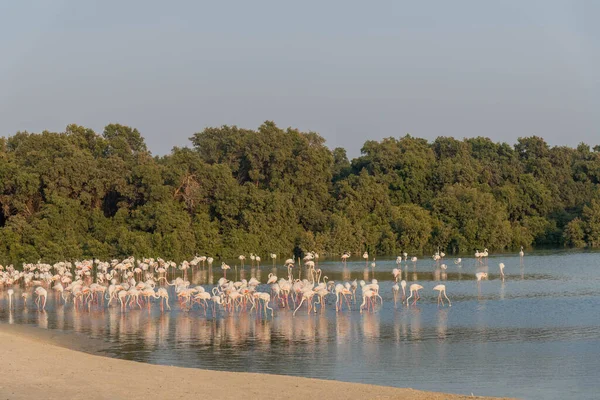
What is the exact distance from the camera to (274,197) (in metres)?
52.5

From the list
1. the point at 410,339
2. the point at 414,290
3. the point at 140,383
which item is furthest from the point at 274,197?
the point at 140,383

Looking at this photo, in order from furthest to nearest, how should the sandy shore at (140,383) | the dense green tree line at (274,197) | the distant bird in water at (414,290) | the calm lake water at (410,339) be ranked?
1. the dense green tree line at (274,197)
2. the distant bird in water at (414,290)
3. the calm lake water at (410,339)
4. the sandy shore at (140,383)

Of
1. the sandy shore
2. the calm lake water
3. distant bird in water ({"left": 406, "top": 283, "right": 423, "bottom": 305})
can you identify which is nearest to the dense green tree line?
the calm lake water

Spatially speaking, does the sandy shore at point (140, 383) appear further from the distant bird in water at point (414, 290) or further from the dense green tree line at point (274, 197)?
the dense green tree line at point (274, 197)

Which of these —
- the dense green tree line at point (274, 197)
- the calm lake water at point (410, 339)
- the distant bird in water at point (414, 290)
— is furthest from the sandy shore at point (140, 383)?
the dense green tree line at point (274, 197)

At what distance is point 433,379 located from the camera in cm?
1498

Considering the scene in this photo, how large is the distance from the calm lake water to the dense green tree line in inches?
675

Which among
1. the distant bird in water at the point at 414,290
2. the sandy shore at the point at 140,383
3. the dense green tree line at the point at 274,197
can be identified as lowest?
the sandy shore at the point at 140,383

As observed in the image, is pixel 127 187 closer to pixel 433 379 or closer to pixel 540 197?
pixel 540 197

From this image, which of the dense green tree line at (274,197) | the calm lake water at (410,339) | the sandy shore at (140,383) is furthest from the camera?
the dense green tree line at (274,197)

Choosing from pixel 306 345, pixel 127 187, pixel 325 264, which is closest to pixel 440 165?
pixel 325 264

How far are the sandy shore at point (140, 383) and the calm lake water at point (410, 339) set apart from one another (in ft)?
4.05

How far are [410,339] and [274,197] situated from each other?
3344cm

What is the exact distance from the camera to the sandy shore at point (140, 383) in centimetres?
1294
